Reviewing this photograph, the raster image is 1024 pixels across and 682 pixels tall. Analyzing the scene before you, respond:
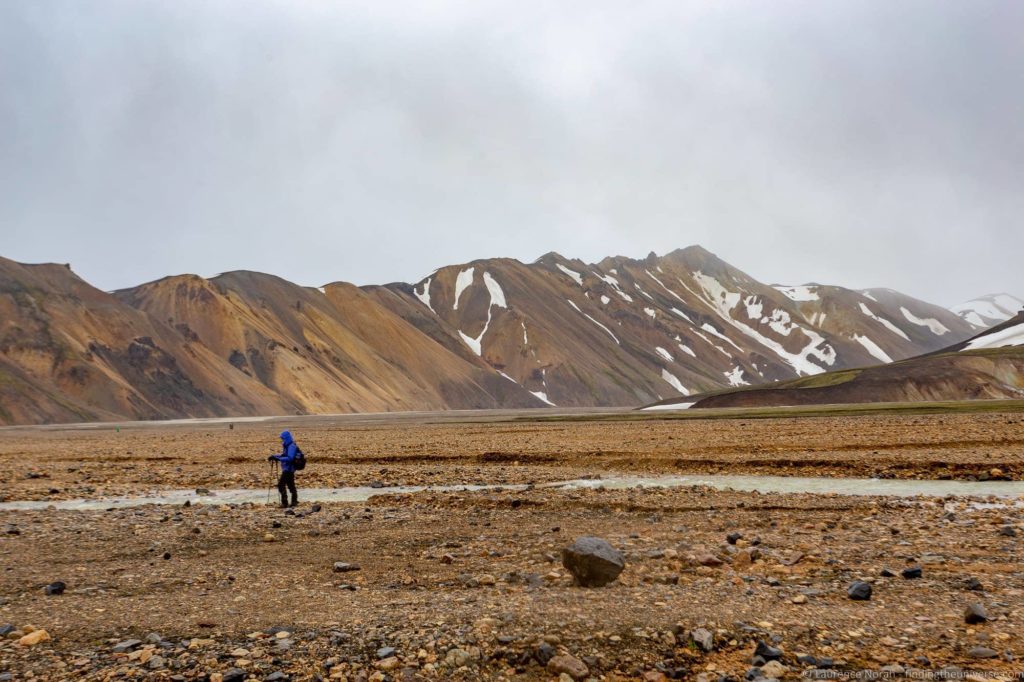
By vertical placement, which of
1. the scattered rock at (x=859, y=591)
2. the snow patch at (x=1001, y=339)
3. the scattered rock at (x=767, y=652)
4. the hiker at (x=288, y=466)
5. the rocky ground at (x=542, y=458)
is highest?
the snow patch at (x=1001, y=339)

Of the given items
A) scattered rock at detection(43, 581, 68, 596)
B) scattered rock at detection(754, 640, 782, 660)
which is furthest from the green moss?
scattered rock at detection(43, 581, 68, 596)

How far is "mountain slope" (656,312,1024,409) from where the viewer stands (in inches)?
4136

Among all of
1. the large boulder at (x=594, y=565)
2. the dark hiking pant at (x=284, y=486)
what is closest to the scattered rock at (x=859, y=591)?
→ the large boulder at (x=594, y=565)

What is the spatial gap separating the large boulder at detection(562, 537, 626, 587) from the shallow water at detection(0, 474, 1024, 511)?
470 inches

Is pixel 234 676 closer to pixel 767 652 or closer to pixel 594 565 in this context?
pixel 594 565

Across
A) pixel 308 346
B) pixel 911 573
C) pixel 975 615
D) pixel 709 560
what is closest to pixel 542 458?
pixel 709 560

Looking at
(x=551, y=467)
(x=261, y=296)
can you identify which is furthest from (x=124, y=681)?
(x=261, y=296)

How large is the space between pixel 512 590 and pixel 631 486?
13628 millimetres

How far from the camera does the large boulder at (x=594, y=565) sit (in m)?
10.3

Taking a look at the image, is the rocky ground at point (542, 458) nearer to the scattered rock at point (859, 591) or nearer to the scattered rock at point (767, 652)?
the scattered rock at point (859, 591)

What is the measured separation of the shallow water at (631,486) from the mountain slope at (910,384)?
292 feet

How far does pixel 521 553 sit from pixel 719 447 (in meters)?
26.8

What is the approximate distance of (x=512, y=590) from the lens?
10312 mm

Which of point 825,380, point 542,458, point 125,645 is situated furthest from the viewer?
point 825,380
